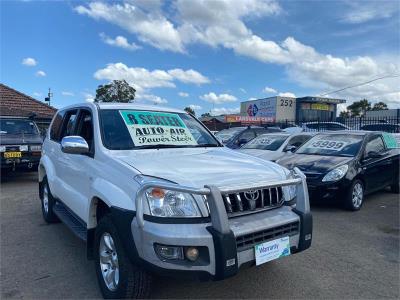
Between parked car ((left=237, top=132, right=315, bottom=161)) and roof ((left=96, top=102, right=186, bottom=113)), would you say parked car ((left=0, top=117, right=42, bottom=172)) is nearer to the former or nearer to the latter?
parked car ((left=237, top=132, right=315, bottom=161))

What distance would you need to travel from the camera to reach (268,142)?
410 inches

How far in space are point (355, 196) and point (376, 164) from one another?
114cm

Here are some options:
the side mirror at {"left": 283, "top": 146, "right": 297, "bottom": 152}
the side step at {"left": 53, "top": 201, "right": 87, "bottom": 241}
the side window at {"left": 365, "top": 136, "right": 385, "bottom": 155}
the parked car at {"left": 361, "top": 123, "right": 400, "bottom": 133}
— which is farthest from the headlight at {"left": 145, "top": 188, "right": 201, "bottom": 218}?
the parked car at {"left": 361, "top": 123, "right": 400, "bottom": 133}

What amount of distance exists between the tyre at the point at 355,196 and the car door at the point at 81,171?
4.73 meters

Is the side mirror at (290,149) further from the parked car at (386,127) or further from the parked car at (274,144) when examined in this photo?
the parked car at (386,127)

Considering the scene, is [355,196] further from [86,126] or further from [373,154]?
[86,126]

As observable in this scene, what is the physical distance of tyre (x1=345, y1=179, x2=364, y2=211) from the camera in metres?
6.62

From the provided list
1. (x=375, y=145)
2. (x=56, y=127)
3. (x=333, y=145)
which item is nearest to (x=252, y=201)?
(x=56, y=127)

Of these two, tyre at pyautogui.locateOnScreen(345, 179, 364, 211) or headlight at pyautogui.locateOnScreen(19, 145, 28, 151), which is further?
headlight at pyautogui.locateOnScreen(19, 145, 28, 151)

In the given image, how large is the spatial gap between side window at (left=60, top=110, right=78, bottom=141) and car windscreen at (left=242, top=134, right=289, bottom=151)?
610cm

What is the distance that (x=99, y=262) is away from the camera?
3.39m

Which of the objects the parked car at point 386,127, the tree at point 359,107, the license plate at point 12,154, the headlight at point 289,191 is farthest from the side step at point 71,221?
the tree at point 359,107

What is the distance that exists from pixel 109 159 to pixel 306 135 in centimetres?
794

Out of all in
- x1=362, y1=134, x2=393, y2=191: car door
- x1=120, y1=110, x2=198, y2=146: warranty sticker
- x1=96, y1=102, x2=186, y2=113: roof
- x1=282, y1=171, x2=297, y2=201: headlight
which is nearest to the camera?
x1=282, y1=171, x2=297, y2=201: headlight
